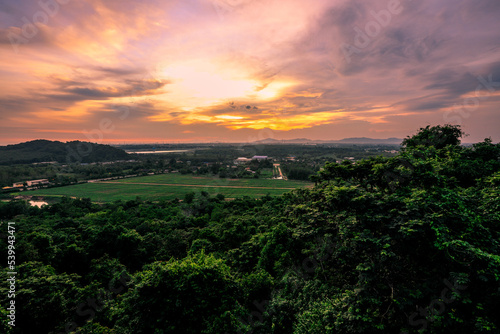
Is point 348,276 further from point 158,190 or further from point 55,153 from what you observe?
point 55,153

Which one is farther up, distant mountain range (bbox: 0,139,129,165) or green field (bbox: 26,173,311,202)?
distant mountain range (bbox: 0,139,129,165)

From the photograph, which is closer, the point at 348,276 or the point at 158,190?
the point at 348,276

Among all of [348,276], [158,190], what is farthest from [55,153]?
[348,276]

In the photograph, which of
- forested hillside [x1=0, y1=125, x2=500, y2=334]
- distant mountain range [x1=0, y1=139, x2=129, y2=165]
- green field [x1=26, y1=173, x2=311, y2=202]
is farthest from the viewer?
distant mountain range [x1=0, y1=139, x2=129, y2=165]

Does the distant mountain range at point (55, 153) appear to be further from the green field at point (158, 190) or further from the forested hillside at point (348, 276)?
the forested hillside at point (348, 276)

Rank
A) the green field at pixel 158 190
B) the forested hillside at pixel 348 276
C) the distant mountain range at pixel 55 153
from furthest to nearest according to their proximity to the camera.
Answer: the distant mountain range at pixel 55 153 → the green field at pixel 158 190 → the forested hillside at pixel 348 276

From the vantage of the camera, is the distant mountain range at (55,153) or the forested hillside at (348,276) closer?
the forested hillside at (348,276)

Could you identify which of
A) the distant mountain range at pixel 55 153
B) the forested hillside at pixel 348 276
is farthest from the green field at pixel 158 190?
the distant mountain range at pixel 55 153

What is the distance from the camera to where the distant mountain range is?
170 meters

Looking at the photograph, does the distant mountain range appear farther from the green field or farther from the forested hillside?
the forested hillside

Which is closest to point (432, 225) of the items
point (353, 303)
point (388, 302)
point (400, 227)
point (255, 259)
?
point (400, 227)

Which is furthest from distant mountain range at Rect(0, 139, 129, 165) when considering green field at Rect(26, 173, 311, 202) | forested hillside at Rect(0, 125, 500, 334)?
forested hillside at Rect(0, 125, 500, 334)

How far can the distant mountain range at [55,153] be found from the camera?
169875 millimetres

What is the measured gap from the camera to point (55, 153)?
182m
